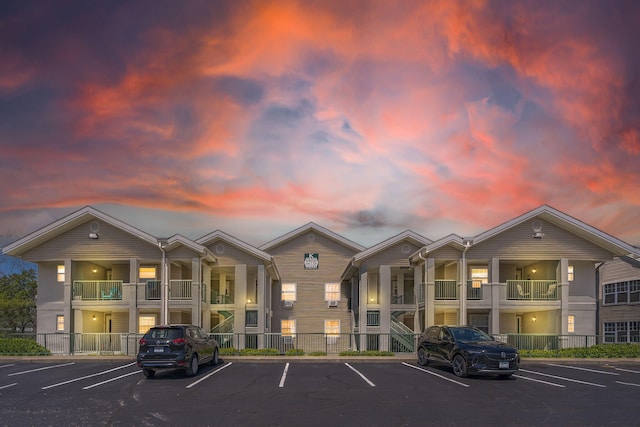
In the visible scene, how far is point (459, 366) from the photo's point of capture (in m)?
19.1

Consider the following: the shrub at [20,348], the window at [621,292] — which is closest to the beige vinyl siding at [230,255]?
the shrub at [20,348]

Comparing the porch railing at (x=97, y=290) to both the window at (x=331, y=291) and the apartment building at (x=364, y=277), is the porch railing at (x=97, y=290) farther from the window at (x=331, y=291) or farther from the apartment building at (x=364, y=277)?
the window at (x=331, y=291)

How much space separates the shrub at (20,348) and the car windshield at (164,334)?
1083cm

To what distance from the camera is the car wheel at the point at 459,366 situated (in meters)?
18.8

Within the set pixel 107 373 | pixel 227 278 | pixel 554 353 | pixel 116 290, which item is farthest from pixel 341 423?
pixel 227 278

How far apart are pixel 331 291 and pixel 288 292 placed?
305 centimetres

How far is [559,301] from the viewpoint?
102 ft

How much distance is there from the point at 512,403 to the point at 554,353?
47.7ft

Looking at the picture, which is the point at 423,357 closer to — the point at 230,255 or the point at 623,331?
the point at 230,255

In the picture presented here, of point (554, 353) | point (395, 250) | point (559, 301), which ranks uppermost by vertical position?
point (395, 250)

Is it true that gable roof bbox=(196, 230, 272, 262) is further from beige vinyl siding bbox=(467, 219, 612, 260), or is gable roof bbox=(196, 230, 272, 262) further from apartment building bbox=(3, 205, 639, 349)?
beige vinyl siding bbox=(467, 219, 612, 260)

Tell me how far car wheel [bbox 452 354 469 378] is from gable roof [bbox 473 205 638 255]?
1208 centimetres

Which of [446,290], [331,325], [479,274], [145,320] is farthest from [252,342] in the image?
[479,274]

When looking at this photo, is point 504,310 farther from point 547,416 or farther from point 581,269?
point 547,416
